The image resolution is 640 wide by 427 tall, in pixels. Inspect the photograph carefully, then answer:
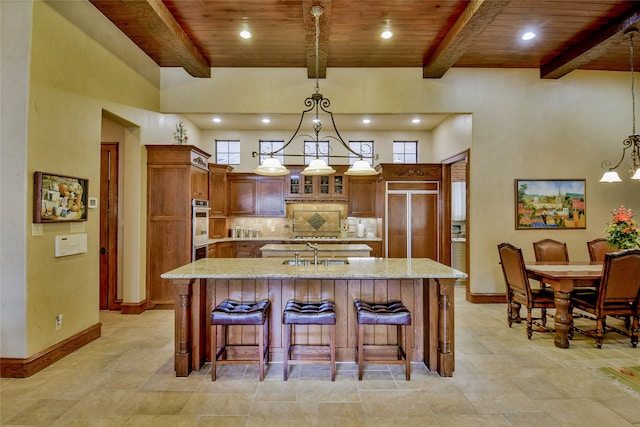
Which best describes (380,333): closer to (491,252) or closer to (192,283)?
(192,283)

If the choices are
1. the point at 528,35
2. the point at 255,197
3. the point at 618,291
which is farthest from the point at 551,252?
the point at 255,197

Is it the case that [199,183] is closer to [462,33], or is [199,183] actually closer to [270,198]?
[270,198]

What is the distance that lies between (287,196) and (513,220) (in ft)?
13.4

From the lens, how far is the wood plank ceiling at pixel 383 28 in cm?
374

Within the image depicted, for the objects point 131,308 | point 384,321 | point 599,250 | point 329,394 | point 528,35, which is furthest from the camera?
point 131,308

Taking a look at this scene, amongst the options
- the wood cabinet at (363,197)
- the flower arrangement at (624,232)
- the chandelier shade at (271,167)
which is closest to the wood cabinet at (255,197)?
the wood cabinet at (363,197)

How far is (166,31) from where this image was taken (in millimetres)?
3914

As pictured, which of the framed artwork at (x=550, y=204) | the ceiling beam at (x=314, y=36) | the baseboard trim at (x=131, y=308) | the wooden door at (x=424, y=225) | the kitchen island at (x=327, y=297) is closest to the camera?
the kitchen island at (x=327, y=297)

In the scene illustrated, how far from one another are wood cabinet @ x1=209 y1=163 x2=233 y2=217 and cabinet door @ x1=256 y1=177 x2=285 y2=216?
0.64 metres

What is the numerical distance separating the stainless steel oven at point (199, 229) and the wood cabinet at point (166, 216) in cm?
7

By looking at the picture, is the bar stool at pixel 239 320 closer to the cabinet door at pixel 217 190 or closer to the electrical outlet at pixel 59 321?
the electrical outlet at pixel 59 321

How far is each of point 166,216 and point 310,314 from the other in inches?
126

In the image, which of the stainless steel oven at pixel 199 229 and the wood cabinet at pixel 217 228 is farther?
the wood cabinet at pixel 217 228

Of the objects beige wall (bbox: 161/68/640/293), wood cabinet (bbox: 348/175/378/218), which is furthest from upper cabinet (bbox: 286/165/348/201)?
beige wall (bbox: 161/68/640/293)
